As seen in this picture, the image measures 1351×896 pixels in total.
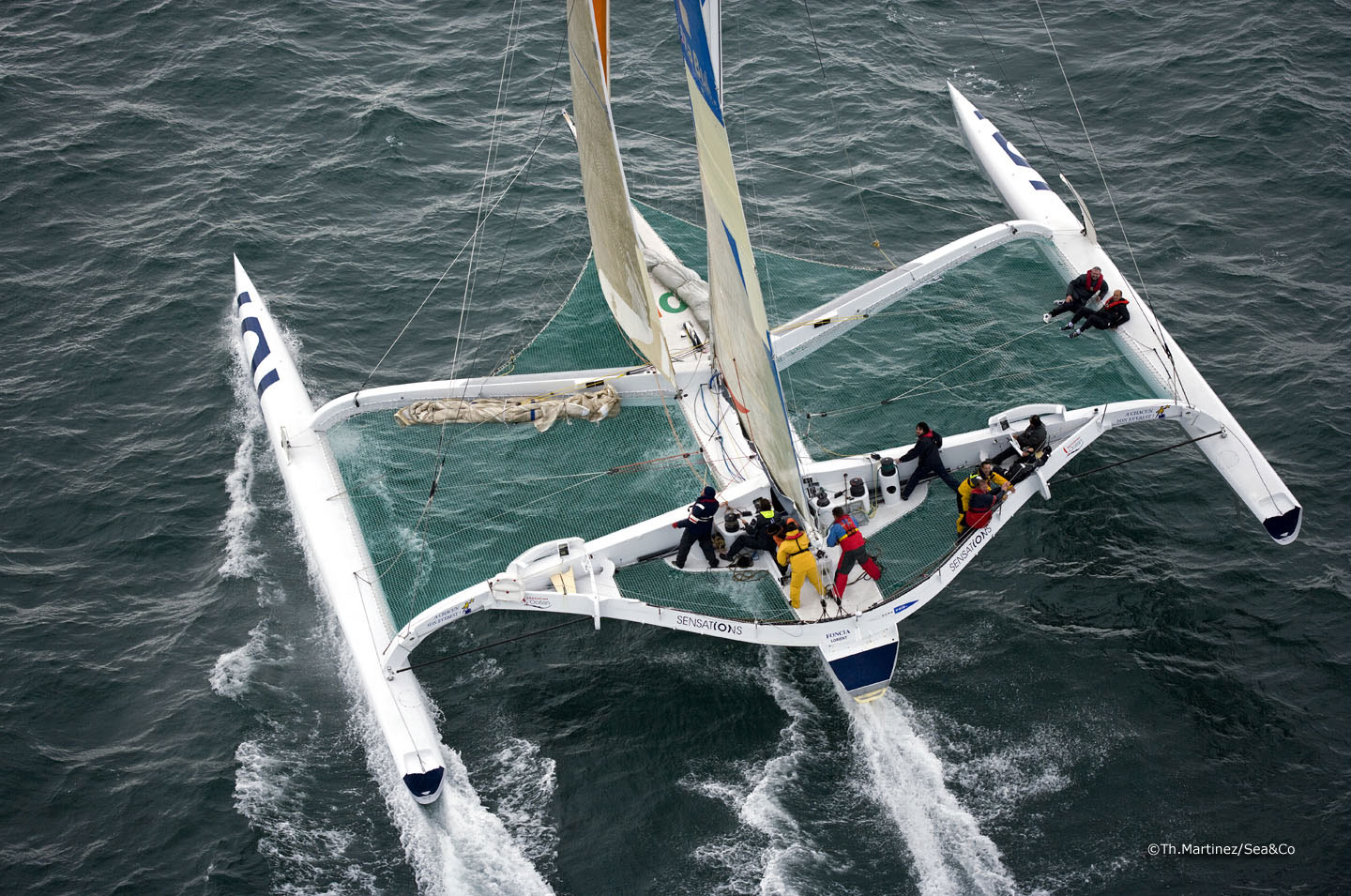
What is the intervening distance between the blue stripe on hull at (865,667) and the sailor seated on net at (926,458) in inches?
106

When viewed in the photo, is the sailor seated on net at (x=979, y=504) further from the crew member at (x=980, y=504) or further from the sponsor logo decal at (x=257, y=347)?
the sponsor logo decal at (x=257, y=347)

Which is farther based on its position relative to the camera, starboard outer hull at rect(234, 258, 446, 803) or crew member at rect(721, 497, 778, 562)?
crew member at rect(721, 497, 778, 562)

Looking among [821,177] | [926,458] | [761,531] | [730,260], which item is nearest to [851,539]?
[761,531]

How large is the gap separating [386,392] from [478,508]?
2.74 m

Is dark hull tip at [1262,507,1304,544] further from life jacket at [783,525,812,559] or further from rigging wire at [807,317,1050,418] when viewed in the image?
life jacket at [783,525,812,559]

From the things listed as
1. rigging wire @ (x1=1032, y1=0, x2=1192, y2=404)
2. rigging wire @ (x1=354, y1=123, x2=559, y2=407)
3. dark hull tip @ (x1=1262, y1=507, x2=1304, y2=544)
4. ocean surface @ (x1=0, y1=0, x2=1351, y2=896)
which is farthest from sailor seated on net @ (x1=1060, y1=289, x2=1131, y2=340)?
rigging wire @ (x1=354, y1=123, x2=559, y2=407)

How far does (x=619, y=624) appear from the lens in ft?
59.2

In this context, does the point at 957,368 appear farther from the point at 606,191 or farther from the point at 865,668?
the point at 606,191

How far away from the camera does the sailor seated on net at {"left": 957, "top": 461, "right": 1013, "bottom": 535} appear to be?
16.4 metres

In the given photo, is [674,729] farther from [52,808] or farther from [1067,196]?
[1067,196]

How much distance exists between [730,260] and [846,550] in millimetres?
4038

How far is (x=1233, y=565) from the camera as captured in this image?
18484 millimetres

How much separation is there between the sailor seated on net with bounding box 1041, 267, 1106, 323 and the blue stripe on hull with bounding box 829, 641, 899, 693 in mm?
6992

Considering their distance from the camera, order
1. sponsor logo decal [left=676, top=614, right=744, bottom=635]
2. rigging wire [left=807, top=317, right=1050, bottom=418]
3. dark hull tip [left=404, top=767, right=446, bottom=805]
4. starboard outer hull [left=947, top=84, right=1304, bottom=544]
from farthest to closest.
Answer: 1. rigging wire [left=807, top=317, right=1050, bottom=418]
2. starboard outer hull [left=947, top=84, right=1304, bottom=544]
3. sponsor logo decal [left=676, top=614, right=744, bottom=635]
4. dark hull tip [left=404, top=767, right=446, bottom=805]
